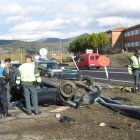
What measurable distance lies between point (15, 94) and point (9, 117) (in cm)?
253

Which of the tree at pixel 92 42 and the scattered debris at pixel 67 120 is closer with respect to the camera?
the scattered debris at pixel 67 120

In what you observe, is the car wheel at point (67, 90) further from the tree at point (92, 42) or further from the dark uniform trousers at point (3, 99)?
the tree at point (92, 42)

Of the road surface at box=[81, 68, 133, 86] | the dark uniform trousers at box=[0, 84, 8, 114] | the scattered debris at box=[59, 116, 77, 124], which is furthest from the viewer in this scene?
the road surface at box=[81, 68, 133, 86]

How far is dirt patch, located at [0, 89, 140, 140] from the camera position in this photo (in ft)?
28.8

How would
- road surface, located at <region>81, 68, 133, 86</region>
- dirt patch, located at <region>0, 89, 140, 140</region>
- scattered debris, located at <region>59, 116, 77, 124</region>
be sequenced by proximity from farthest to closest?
1. road surface, located at <region>81, 68, 133, 86</region>
2. scattered debris, located at <region>59, 116, 77, 124</region>
3. dirt patch, located at <region>0, 89, 140, 140</region>

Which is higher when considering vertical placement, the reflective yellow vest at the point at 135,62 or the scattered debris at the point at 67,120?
the reflective yellow vest at the point at 135,62

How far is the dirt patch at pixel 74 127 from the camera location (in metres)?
8.78

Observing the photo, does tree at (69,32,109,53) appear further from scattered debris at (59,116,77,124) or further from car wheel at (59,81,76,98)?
scattered debris at (59,116,77,124)

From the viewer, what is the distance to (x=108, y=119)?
1080cm

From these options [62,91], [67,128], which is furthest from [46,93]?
[67,128]

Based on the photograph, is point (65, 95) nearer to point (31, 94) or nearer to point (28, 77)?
point (31, 94)

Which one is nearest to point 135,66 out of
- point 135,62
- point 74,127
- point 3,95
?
point 135,62

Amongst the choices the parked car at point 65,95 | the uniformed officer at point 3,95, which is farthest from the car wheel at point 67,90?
the uniformed officer at point 3,95

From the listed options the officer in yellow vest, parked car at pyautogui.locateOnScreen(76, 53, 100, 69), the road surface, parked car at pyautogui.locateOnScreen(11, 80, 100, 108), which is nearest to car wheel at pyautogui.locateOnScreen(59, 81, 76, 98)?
parked car at pyautogui.locateOnScreen(11, 80, 100, 108)
